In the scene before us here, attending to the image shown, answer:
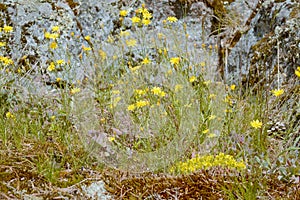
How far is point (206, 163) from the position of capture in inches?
86.6

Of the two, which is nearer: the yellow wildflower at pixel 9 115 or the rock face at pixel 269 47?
the yellow wildflower at pixel 9 115

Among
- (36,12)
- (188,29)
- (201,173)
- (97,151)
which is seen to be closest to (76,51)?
(36,12)

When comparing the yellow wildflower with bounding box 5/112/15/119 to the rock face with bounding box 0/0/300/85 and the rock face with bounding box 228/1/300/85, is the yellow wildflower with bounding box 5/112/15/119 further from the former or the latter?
the rock face with bounding box 228/1/300/85

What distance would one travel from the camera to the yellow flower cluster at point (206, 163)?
7.16ft

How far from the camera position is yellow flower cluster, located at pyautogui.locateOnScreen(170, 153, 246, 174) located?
218cm

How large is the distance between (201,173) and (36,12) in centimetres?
225

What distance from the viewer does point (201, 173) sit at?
7.18 feet

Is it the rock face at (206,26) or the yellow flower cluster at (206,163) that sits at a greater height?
the rock face at (206,26)

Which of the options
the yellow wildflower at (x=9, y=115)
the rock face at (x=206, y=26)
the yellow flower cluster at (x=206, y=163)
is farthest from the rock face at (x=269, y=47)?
the yellow wildflower at (x=9, y=115)

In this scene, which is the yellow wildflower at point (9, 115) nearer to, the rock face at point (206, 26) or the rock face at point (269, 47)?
the rock face at point (206, 26)

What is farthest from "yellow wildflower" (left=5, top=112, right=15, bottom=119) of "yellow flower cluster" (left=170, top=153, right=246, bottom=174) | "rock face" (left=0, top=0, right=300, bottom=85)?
"yellow flower cluster" (left=170, top=153, right=246, bottom=174)

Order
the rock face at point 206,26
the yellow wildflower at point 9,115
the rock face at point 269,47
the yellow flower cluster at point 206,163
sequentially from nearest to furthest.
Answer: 1. the yellow flower cluster at point 206,163
2. the yellow wildflower at point 9,115
3. the rock face at point 269,47
4. the rock face at point 206,26

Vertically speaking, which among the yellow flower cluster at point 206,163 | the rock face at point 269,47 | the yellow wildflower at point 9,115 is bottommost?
the yellow flower cluster at point 206,163

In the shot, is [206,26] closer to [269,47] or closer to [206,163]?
[269,47]
